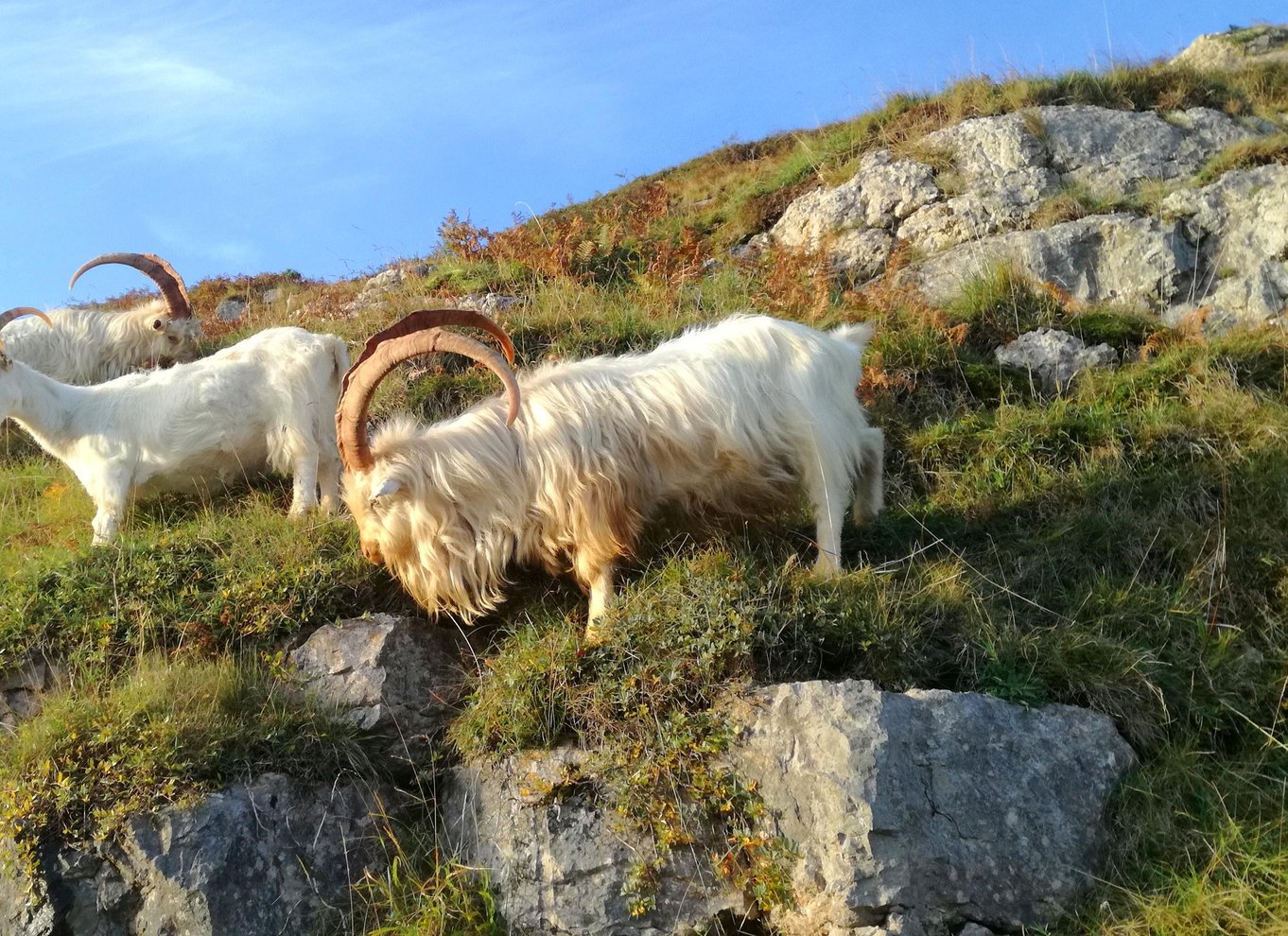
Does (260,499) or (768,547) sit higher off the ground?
(260,499)

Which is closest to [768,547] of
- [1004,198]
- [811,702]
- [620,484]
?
[620,484]

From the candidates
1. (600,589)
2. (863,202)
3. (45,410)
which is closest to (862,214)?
(863,202)

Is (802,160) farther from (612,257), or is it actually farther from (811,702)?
(811,702)

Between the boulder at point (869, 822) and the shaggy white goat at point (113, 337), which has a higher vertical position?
the shaggy white goat at point (113, 337)

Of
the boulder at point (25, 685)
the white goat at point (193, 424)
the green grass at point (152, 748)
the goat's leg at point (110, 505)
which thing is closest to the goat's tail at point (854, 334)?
the white goat at point (193, 424)

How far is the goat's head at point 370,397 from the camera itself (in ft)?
20.6

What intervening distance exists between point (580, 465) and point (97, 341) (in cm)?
762

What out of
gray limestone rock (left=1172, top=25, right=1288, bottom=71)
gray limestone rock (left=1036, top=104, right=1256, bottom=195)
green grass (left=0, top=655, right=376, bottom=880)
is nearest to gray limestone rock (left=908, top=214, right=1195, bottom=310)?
gray limestone rock (left=1036, top=104, right=1256, bottom=195)

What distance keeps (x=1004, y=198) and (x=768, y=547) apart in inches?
279

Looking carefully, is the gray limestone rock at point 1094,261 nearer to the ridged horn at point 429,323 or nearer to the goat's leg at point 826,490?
the goat's leg at point 826,490

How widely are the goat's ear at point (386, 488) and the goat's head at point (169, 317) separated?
6.49 metres

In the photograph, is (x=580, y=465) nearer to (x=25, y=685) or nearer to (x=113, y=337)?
(x=25, y=685)

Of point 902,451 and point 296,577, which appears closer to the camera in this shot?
point 296,577

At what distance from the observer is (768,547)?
6.62 m
